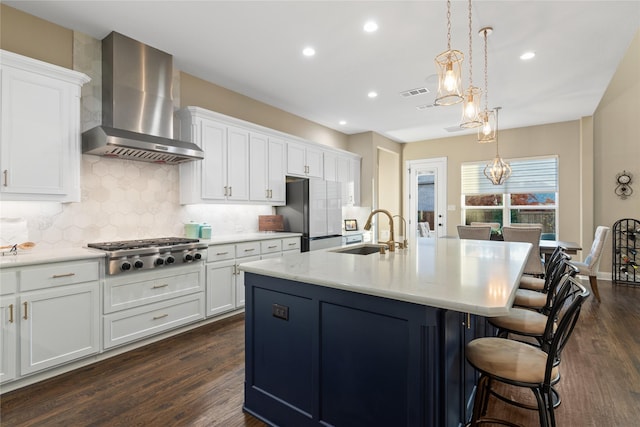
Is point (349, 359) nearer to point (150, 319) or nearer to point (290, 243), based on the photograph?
point (150, 319)

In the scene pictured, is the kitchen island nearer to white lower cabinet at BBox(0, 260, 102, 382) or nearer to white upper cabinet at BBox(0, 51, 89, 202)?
white lower cabinet at BBox(0, 260, 102, 382)

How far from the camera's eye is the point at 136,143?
301 cm

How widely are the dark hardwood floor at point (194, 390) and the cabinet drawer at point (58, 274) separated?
73cm

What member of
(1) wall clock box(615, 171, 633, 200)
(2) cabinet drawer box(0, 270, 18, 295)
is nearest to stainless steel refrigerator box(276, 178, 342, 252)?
(2) cabinet drawer box(0, 270, 18, 295)

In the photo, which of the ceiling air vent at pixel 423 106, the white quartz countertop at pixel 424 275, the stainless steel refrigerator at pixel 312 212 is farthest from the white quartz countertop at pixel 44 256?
the ceiling air vent at pixel 423 106

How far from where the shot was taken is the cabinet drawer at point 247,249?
3.92 metres

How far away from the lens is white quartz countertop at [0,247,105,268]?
2291 mm

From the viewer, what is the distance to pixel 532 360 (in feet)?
5.20

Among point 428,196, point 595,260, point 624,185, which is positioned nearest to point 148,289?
point 595,260

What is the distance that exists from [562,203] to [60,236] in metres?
7.74

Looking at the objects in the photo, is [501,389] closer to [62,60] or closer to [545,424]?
[545,424]

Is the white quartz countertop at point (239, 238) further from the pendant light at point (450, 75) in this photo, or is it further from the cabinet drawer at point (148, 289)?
the pendant light at point (450, 75)

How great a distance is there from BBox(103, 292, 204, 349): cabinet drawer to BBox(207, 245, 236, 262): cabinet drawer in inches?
15.9

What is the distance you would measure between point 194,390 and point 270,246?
2.19 metres
